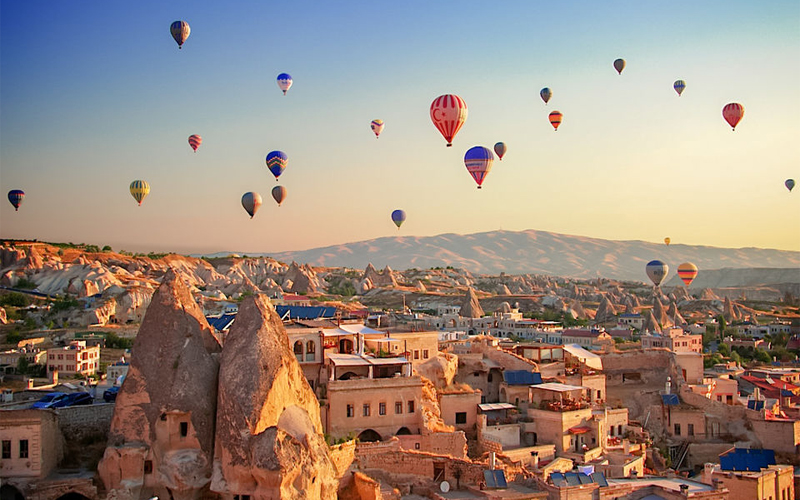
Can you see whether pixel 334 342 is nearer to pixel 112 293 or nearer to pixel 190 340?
pixel 190 340

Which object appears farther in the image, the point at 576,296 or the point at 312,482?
the point at 576,296

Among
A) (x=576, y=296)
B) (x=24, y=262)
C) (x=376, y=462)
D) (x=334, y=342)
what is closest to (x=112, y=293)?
(x=24, y=262)

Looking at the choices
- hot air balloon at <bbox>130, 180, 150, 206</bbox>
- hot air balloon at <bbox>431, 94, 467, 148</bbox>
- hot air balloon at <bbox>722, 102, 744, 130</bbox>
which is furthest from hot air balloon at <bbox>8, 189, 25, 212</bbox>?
hot air balloon at <bbox>722, 102, 744, 130</bbox>

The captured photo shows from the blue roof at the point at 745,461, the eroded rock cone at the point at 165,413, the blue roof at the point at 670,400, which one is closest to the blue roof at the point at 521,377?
the blue roof at the point at 670,400

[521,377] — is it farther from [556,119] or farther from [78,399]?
[556,119]

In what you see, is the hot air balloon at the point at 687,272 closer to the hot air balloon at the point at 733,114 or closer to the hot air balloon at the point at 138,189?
the hot air balloon at the point at 733,114

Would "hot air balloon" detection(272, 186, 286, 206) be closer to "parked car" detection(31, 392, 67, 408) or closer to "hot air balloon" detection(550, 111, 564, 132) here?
"hot air balloon" detection(550, 111, 564, 132)
